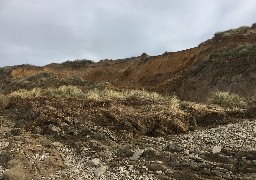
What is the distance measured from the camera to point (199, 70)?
1189 inches

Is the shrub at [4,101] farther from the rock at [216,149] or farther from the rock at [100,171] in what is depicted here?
the rock at [216,149]

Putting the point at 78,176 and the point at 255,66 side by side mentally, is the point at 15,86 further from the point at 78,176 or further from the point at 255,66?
the point at 78,176

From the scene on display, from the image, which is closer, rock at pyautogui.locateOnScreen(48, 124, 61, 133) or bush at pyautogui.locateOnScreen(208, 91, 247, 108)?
rock at pyautogui.locateOnScreen(48, 124, 61, 133)

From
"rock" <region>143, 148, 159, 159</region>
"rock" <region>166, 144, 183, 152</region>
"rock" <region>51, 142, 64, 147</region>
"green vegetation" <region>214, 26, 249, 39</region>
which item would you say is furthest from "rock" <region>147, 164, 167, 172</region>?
"green vegetation" <region>214, 26, 249, 39</region>

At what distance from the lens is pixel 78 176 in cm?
1110

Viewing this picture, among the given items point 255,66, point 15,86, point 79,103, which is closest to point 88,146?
point 79,103

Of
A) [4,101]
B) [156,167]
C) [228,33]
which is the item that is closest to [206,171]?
[156,167]

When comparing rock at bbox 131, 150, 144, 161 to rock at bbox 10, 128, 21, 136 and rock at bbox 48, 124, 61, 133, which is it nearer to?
rock at bbox 48, 124, 61, 133

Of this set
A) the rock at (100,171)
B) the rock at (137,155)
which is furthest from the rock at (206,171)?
the rock at (100,171)

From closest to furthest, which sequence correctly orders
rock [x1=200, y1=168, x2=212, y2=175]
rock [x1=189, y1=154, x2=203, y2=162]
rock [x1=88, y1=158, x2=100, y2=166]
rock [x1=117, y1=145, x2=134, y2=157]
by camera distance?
rock [x1=200, y1=168, x2=212, y2=175] → rock [x1=189, y1=154, x2=203, y2=162] → rock [x1=88, y1=158, x2=100, y2=166] → rock [x1=117, y1=145, x2=134, y2=157]

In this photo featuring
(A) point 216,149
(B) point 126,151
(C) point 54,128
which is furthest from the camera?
(C) point 54,128

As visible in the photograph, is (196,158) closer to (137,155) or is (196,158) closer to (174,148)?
(174,148)

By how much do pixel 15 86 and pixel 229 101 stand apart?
70.1 feet

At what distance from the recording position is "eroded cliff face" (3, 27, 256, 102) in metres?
27.2
